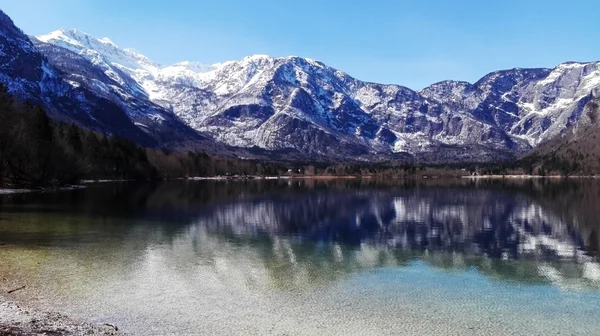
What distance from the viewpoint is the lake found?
25.7 meters

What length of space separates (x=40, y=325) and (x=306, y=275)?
18608mm

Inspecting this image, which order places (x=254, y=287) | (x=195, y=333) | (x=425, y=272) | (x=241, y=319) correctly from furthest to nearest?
(x=425, y=272), (x=254, y=287), (x=241, y=319), (x=195, y=333)

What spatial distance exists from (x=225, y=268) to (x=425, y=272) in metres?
15.2

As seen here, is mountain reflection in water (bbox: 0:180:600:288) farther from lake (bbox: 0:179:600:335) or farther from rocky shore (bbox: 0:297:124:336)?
rocky shore (bbox: 0:297:124:336)

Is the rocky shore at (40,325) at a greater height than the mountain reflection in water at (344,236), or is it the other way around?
the rocky shore at (40,325)

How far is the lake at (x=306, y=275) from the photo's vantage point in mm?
25672

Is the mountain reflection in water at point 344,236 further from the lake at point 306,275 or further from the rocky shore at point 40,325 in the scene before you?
the rocky shore at point 40,325

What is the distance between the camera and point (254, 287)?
32688 mm

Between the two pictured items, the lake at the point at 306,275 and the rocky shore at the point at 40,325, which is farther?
the lake at the point at 306,275

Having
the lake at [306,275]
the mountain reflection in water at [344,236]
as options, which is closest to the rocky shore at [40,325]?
the lake at [306,275]

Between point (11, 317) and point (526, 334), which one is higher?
point (11, 317)

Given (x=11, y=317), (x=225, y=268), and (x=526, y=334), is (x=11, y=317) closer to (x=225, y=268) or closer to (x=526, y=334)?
(x=225, y=268)

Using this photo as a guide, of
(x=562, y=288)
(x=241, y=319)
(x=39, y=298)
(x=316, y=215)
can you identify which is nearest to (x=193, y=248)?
(x=39, y=298)

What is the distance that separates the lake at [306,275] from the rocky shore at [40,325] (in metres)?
1.27
